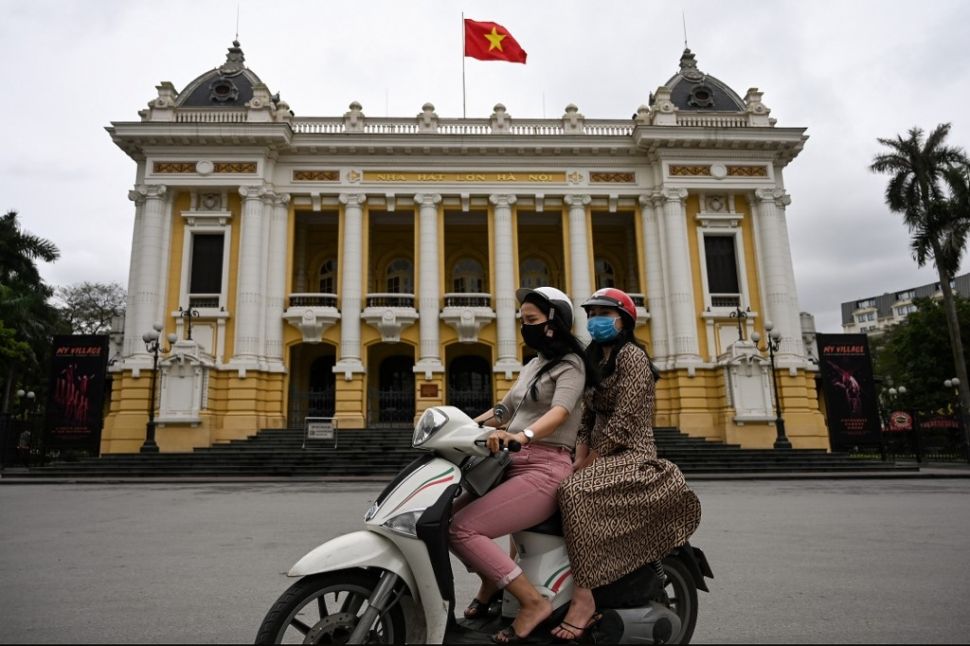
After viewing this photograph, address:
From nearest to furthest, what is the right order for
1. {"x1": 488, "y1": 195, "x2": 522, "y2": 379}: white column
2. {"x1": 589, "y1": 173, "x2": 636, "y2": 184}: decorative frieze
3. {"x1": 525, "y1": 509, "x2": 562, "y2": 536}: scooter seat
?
{"x1": 525, "y1": 509, "x2": 562, "y2": 536}: scooter seat → {"x1": 488, "y1": 195, "x2": 522, "y2": 379}: white column → {"x1": 589, "y1": 173, "x2": 636, "y2": 184}: decorative frieze

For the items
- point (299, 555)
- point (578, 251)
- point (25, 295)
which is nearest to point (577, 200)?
point (578, 251)

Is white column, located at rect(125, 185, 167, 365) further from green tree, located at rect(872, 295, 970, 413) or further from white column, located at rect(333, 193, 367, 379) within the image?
green tree, located at rect(872, 295, 970, 413)

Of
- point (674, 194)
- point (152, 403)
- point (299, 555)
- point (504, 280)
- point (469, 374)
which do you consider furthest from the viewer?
point (469, 374)

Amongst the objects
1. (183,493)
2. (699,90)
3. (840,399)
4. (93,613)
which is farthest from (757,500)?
(699,90)

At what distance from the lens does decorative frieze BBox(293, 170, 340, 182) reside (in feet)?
79.2

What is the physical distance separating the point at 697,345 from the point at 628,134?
907cm

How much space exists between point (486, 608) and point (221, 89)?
27.8 m

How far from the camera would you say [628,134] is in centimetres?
2486

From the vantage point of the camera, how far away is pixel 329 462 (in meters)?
17.2

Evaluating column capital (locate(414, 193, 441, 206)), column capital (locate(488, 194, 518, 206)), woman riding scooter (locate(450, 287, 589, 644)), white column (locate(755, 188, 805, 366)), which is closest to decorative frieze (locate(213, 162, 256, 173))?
column capital (locate(414, 193, 441, 206))

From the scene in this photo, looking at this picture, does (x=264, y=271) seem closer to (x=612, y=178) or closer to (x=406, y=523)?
(x=612, y=178)

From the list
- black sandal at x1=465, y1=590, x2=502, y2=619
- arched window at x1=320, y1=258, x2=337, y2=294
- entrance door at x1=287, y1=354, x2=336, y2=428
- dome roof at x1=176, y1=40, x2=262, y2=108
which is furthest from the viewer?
arched window at x1=320, y1=258, x2=337, y2=294

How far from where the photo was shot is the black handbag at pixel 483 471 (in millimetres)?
2650

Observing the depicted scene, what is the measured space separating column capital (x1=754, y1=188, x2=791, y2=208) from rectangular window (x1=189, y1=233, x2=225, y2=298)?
21100mm
